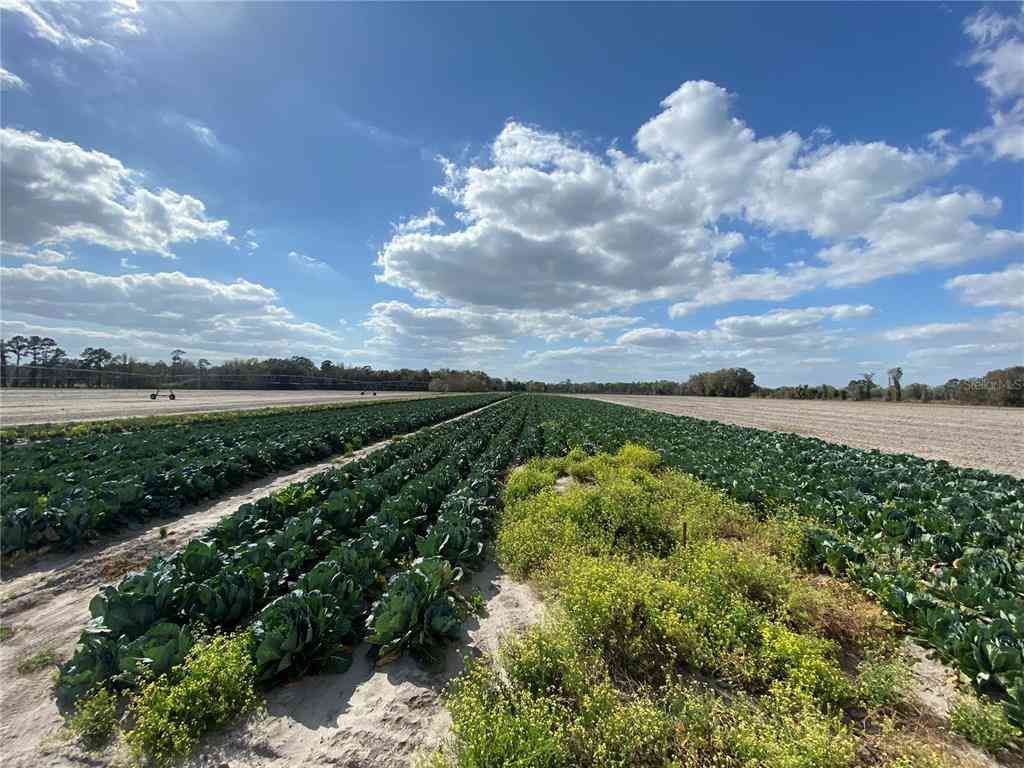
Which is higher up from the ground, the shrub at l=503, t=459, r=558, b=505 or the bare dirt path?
the shrub at l=503, t=459, r=558, b=505

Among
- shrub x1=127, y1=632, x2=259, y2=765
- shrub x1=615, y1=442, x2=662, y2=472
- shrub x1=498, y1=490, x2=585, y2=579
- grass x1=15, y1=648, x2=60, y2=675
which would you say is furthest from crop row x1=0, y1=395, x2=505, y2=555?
shrub x1=615, y1=442, x2=662, y2=472

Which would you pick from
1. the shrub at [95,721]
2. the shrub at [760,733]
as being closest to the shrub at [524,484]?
the shrub at [760,733]

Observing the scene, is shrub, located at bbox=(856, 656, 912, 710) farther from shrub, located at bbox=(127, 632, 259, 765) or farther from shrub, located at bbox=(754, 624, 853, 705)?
shrub, located at bbox=(127, 632, 259, 765)

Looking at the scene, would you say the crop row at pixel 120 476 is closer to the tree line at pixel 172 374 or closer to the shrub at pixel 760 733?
the shrub at pixel 760 733

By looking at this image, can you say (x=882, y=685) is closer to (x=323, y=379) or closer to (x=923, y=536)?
(x=923, y=536)

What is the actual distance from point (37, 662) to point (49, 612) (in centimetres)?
153

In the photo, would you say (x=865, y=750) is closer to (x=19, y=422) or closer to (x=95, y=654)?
(x=95, y=654)

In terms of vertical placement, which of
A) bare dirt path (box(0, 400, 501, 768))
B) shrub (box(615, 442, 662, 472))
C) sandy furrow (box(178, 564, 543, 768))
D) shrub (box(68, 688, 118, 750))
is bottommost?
bare dirt path (box(0, 400, 501, 768))

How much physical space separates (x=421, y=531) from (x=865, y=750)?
22.5 ft

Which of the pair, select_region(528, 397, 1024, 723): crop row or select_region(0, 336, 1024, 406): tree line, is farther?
select_region(0, 336, 1024, 406): tree line

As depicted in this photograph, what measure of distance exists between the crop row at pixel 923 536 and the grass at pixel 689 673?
39 centimetres

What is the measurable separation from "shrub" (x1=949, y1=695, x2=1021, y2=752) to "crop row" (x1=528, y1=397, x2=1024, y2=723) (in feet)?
0.34

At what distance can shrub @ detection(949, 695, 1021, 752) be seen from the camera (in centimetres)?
316

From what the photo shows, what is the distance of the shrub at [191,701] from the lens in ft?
10.4
